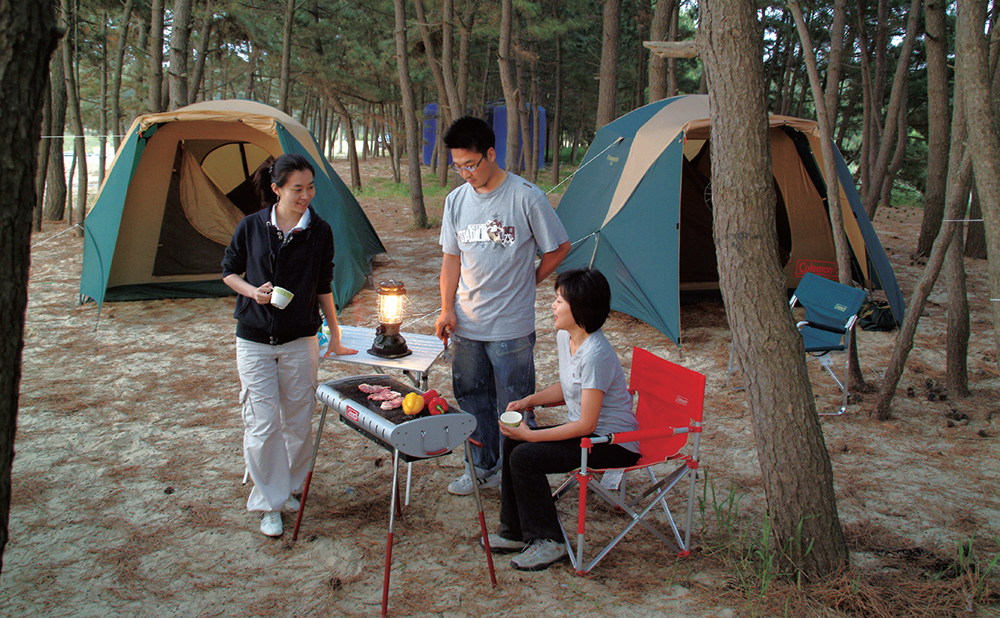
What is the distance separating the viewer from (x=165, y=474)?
3430 mm

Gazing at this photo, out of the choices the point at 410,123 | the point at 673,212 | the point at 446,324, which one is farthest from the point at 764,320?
the point at 410,123

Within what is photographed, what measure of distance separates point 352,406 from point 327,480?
3.14ft

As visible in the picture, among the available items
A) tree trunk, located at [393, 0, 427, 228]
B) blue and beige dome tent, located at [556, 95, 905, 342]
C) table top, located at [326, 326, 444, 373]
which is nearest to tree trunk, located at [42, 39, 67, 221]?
tree trunk, located at [393, 0, 427, 228]

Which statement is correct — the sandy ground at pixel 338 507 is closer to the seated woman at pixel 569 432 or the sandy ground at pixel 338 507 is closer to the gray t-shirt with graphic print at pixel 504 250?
the seated woman at pixel 569 432

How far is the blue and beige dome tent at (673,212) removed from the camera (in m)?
5.65

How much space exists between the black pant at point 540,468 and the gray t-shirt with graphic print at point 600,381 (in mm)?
88

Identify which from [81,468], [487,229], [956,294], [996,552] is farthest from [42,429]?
[956,294]

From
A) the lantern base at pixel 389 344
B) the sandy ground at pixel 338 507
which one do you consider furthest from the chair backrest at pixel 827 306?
the lantern base at pixel 389 344

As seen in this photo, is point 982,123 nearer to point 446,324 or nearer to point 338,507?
point 446,324

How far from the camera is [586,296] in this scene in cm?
263

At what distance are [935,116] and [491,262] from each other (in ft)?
22.4

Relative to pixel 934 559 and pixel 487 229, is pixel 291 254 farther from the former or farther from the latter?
pixel 934 559

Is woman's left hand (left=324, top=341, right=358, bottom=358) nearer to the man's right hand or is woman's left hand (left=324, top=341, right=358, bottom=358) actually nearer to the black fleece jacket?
the black fleece jacket

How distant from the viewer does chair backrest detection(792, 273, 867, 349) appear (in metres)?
4.68
